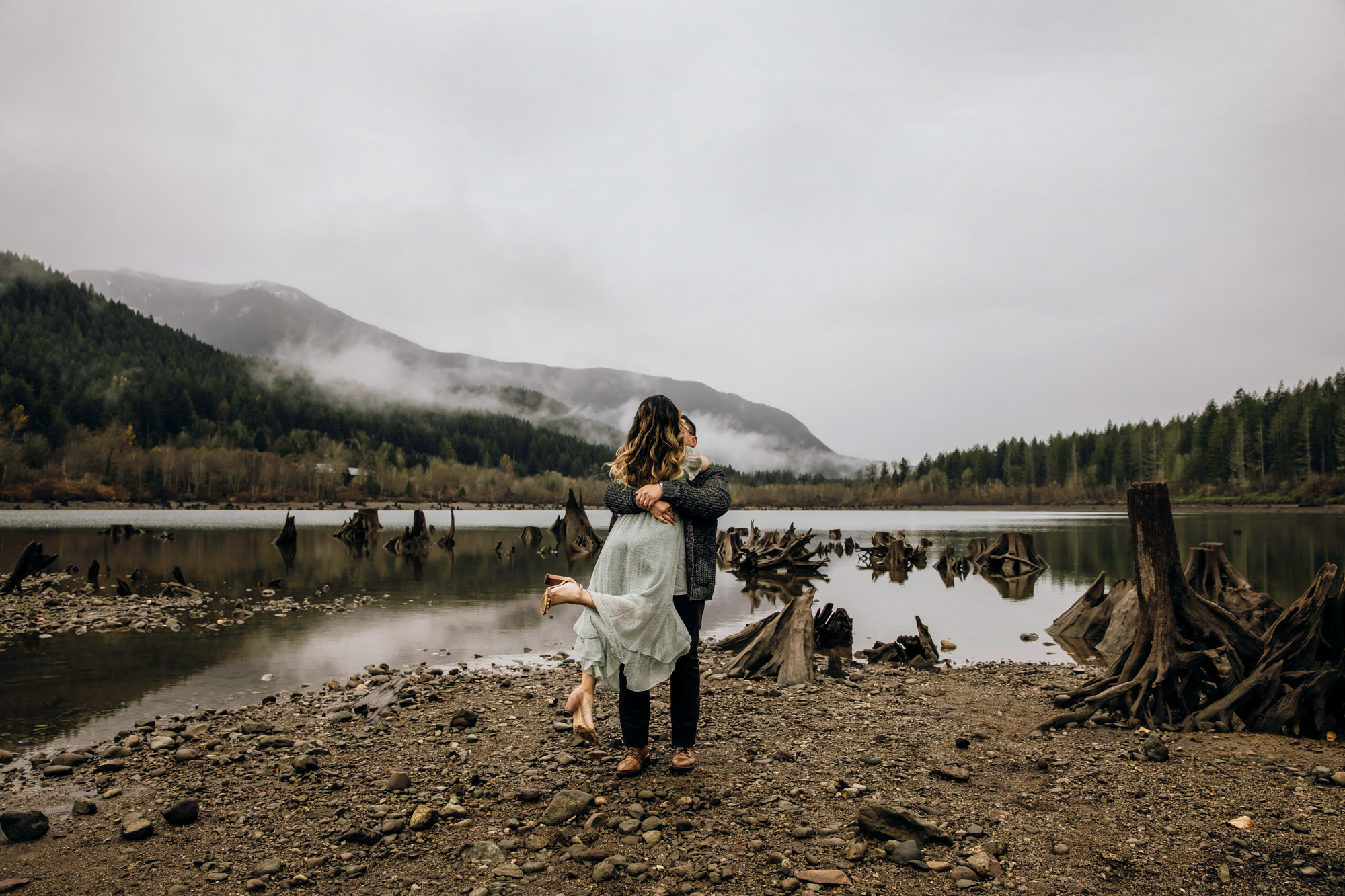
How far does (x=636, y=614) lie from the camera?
5.38 meters

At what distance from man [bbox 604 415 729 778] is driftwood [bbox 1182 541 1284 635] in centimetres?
889

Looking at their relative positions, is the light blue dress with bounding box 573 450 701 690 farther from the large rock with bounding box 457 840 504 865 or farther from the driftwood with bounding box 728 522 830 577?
the driftwood with bounding box 728 522 830 577

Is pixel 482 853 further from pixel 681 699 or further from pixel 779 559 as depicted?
pixel 779 559

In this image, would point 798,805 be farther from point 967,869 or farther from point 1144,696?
point 1144,696

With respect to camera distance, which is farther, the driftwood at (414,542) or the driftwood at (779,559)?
the driftwood at (414,542)

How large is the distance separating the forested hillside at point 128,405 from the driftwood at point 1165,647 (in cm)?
14064

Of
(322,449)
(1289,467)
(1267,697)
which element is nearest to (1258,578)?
(1267,697)

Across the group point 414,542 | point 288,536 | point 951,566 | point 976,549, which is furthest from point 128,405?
point 976,549

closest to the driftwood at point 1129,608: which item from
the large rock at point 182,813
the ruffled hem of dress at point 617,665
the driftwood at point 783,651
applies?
the driftwood at point 783,651

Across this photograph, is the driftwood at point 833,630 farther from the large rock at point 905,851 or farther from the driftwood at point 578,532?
the driftwood at point 578,532

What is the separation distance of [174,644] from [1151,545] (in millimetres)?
16115

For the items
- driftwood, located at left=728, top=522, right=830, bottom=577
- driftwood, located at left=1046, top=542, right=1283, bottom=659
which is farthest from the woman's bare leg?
driftwood, located at left=728, top=522, right=830, bottom=577

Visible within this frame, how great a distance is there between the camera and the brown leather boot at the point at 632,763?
5.74 m

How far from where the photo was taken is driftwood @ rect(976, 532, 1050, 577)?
3172 cm
